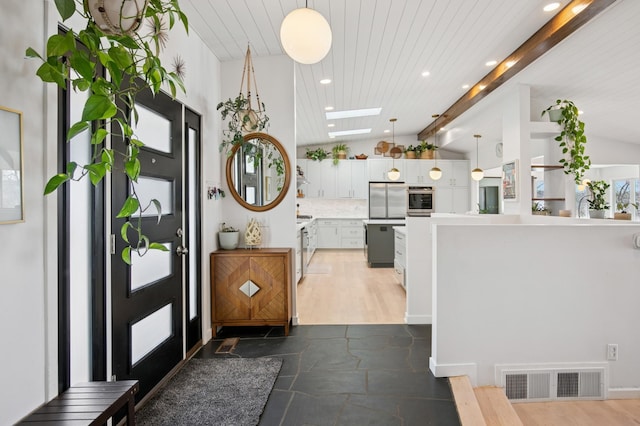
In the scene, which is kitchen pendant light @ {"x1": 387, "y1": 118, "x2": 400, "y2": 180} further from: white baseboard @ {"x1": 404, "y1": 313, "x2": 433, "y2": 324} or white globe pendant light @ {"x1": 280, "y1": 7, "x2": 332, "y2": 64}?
white globe pendant light @ {"x1": 280, "y1": 7, "x2": 332, "y2": 64}

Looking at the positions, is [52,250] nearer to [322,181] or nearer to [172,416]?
[172,416]

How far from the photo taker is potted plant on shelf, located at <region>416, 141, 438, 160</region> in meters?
8.97

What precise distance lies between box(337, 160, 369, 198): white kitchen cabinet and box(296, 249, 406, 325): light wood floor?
2274mm

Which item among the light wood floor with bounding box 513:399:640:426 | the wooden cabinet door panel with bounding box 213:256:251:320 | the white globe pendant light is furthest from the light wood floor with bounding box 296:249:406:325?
the white globe pendant light

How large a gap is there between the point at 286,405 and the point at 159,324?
103 centimetres

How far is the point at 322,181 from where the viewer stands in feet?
31.2

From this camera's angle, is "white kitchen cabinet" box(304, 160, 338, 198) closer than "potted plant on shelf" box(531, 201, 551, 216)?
No

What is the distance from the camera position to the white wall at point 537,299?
Answer: 270 centimetres

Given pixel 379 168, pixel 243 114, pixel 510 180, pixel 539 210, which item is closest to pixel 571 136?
pixel 510 180

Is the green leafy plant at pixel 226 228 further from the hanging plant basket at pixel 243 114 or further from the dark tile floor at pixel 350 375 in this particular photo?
the dark tile floor at pixel 350 375

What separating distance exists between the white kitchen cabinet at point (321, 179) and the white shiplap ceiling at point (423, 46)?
133 inches

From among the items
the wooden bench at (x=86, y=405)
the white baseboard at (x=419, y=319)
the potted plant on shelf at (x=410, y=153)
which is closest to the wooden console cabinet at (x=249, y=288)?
the white baseboard at (x=419, y=319)

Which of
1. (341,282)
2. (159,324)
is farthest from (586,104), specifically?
(159,324)

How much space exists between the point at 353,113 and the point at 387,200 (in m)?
2.52
